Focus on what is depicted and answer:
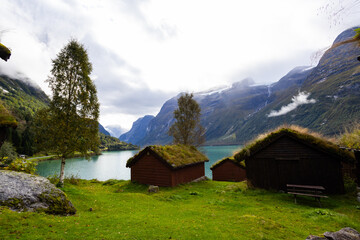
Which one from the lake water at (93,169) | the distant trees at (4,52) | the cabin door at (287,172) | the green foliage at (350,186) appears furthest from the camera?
the lake water at (93,169)

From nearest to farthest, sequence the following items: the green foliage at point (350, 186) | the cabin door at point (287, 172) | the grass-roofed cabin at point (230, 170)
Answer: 1. the green foliage at point (350, 186)
2. the cabin door at point (287, 172)
3. the grass-roofed cabin at point (230, 170)

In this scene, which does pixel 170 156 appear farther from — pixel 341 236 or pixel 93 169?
pixel 93 169

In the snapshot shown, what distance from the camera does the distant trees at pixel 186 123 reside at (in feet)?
131

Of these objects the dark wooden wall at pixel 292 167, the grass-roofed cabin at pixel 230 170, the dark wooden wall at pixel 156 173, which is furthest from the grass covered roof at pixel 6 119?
the grass-roofed cabin at pixel 230 170

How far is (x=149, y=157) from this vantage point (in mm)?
24141

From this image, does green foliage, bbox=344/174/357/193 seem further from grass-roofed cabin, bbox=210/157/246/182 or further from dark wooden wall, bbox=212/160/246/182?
dark wooden wall, bbox=212/160/246/182

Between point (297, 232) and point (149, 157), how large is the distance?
18678 millimetres

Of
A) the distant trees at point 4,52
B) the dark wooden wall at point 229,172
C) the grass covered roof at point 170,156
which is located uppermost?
the distant trees at point 4,52

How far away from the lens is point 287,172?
57.5ft

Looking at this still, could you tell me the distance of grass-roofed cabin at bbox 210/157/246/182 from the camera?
1242 inches

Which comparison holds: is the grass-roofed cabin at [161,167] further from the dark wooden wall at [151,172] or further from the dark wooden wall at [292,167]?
the dark wooden wall at [292,167]

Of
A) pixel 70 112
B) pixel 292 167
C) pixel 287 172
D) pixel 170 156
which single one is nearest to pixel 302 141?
pixel 292 167

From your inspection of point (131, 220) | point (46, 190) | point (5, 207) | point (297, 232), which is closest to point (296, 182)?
point (297, 232)

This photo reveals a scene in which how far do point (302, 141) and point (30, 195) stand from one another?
20.7 m
